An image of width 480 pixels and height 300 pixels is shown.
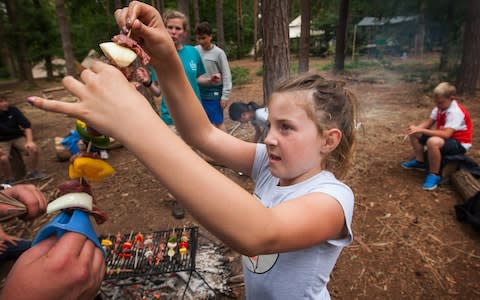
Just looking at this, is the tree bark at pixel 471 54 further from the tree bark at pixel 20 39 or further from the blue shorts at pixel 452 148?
the tree bark at pixel 20 39

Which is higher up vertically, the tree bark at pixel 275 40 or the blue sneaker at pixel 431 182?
the tree bark at pixel 275 40

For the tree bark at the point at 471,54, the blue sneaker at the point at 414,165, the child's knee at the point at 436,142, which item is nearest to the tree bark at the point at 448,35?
the tree bark at the point at 471,54

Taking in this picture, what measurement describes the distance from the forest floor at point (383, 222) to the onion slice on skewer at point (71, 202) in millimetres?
1348

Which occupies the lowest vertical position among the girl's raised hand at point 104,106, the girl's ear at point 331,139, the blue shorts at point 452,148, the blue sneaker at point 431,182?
the blue sneaker at point 431,182

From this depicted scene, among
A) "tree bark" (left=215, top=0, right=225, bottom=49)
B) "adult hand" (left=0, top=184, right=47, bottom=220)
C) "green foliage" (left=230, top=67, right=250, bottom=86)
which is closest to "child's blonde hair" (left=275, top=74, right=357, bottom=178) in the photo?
"adult hand" (left=0, top=184, right=47, bottom=220)

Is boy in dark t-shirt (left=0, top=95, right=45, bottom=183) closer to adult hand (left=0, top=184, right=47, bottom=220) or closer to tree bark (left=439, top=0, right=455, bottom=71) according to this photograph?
adult hand (left=0, top=184, right=47, bottom=220)

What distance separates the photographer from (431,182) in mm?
4281

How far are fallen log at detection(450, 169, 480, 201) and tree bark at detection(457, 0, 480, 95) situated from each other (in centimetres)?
665

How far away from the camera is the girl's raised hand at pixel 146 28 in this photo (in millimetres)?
976

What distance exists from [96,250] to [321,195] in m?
→ 0.76

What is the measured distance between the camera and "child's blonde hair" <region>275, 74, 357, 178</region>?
1.18 metres

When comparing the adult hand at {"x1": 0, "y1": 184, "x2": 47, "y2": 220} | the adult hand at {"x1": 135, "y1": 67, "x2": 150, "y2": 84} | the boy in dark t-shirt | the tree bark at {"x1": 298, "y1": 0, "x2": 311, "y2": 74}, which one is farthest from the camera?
the tree bark at {"x1": 298, "y1": 0, "x2": 311, "y2": 74}

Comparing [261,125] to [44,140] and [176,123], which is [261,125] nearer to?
[176,123]

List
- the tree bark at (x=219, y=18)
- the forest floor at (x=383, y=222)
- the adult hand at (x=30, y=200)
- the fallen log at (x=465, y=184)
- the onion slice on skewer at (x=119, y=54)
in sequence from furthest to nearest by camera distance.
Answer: the tree bark at (x=219, y=18)
the fallen log at (x=465, y=184)
the forest floor at (x=383, y=222)
the adult hand at (x=30, y=200)
the onion slice on skewer at (x=119, y=54)
